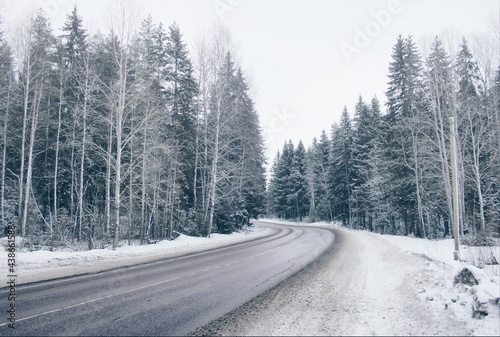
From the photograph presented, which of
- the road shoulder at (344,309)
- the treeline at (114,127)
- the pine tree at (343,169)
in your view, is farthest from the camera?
the pine tree at (343,169)

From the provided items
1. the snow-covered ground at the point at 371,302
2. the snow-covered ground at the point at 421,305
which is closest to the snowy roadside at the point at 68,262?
the snow-covered ground at the point at 371,302

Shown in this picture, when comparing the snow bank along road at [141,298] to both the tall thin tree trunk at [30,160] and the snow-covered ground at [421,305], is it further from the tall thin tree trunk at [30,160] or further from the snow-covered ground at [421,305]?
the tall thin tree trunk at [30,160]

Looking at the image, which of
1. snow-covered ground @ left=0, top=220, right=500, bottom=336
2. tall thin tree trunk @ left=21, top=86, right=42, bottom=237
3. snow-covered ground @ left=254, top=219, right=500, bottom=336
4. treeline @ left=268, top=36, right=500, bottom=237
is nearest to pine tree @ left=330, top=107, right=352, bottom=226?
treeline @ left=268, top=36, right=500, bottom=237

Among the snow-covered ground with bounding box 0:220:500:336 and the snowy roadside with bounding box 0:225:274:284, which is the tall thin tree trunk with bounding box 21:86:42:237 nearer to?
the snowy roadside with bounding box 0:225:274:284

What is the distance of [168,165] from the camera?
2108 cm

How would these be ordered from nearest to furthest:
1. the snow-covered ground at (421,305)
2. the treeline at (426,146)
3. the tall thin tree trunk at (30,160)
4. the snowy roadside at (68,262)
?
the snow-covered ground at (421,305)
the snowy roadside at (68,262)
the tall thin tree trunk at (30,160)
the treeline at (426,146)

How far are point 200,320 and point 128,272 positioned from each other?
5318 millimetres

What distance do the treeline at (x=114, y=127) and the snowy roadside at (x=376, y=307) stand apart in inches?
502

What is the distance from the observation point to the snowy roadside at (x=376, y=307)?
14.9 feet

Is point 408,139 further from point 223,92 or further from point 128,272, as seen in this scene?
point 128,272

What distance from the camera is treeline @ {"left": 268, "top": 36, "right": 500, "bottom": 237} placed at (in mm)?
19172

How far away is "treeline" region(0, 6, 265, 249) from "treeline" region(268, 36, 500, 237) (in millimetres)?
14881

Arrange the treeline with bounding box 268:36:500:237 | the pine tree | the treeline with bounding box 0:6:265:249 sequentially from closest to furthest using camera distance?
the treeline with bounding box 0:6:265:249, the treeline with bounding box 268:36:500:237, the pine tree

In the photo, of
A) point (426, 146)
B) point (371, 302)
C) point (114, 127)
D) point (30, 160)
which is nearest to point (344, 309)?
point (371, 302)
